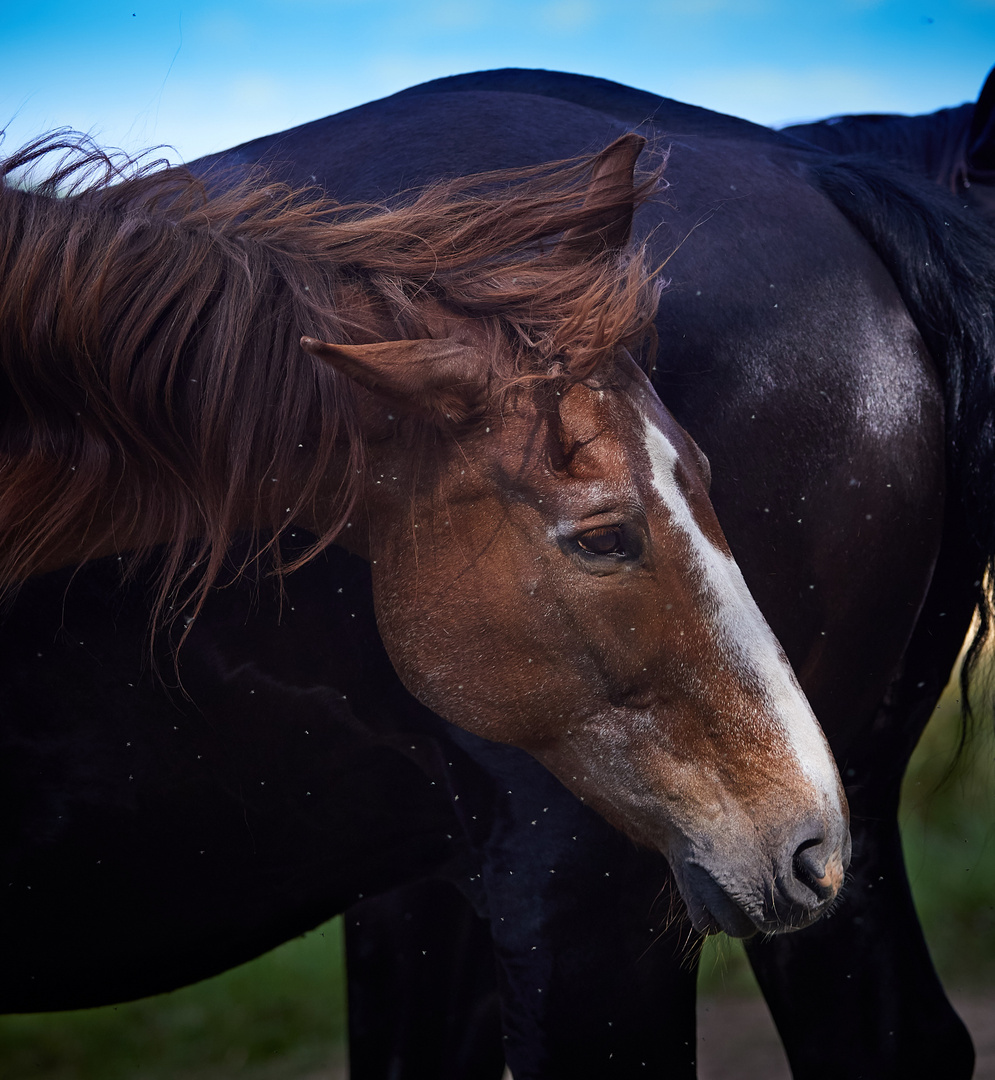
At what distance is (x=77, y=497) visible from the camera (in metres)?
1.27

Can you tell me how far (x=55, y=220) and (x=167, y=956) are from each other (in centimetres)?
134

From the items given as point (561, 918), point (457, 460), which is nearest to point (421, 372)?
point (457, 460)

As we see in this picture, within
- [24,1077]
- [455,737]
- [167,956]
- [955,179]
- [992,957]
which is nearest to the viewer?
[455,737]

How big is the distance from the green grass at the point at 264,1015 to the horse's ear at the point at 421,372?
7.15ft

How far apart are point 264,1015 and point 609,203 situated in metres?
3.28

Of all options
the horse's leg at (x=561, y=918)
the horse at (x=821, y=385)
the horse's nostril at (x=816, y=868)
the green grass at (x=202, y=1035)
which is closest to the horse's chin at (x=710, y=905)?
the horse's nostril at (x=816, y=868)

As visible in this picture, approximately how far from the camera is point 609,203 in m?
1.35

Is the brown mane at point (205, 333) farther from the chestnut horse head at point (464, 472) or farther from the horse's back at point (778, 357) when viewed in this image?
the horse's back at point (778, 357)

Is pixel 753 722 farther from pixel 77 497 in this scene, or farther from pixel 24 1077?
pixel 24 1077

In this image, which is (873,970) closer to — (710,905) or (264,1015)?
(710,905)

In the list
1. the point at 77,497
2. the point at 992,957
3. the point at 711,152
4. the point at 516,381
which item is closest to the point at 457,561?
the point at 516,381

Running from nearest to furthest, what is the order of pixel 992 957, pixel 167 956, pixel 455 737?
pixel 455 737, pixel 167 956, pixel 992 957

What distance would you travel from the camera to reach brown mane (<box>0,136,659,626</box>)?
123cm

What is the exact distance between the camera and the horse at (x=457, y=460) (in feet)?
3.99
